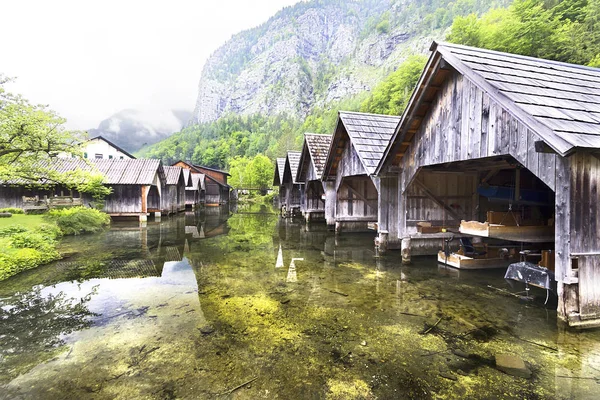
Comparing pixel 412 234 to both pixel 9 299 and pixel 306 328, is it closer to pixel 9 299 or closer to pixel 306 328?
pixel 306 328

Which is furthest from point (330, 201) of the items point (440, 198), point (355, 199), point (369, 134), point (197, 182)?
point (197, 182)

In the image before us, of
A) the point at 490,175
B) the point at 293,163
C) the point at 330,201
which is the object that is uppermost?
the point at 293,163

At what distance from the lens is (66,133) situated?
12961 mm

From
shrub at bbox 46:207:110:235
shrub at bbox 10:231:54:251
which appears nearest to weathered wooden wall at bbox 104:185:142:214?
shrub at bbox 46:207:110:235

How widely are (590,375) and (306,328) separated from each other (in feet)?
12.9

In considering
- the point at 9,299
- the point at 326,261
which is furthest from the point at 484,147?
the point at 9,299

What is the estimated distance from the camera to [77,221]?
17.3 meters

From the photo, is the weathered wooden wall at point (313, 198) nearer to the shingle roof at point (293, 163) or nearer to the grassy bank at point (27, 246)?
the shingle roof at point (293, 163)

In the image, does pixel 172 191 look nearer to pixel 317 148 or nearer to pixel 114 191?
pixel 114 191

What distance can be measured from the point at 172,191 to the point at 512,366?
31.2 meters

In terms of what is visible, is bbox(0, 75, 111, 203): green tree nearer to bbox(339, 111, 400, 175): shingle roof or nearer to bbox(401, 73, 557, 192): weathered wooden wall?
bbox(339, 111, 400, 175): shingle roof

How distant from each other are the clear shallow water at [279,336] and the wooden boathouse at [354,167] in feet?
17.5

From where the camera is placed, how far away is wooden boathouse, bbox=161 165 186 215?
2914cm

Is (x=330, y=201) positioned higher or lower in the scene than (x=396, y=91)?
lower
